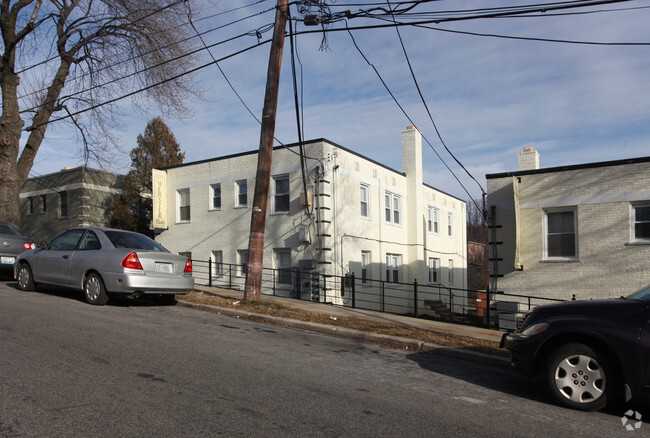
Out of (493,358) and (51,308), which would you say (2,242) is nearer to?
(51,308)

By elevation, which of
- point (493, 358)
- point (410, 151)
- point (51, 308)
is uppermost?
point (410, 151)

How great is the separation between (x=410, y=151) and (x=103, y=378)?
810 inches

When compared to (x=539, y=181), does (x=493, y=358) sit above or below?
below

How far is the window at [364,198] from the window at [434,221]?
22.4 ft

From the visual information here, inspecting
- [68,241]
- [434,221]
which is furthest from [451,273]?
[68,241]

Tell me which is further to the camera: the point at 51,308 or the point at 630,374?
the point at 51,308

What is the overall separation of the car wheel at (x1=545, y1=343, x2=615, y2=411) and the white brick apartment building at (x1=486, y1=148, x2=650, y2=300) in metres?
9.71

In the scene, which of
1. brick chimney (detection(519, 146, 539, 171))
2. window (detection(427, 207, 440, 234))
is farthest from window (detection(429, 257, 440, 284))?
brick chimney (detection(519, 146, 539, 171))

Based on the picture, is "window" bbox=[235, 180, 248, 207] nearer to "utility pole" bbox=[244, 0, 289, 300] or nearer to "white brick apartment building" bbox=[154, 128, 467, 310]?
"white brick apartment building" bbox=[154, 128, 467, 310]

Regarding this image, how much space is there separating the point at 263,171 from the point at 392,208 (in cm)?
1228

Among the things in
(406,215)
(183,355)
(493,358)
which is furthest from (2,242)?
(406,215)

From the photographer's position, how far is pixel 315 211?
60.3 feet

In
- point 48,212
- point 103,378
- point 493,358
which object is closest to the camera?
point 103,378

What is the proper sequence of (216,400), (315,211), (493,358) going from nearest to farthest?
(216,400)
(493,358)
(315,211)
